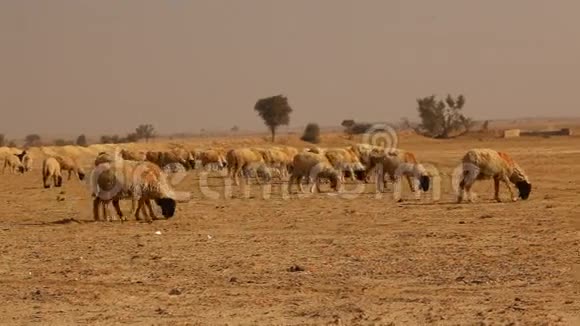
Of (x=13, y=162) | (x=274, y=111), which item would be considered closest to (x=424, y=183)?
(x=13, y=162)

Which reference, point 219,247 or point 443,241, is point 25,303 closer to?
point 219,247

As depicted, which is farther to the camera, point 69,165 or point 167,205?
point 69,165

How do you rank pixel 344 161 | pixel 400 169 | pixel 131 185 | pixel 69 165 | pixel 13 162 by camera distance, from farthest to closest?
pixel 13 162 < pixel 69 165 < pixel 344 161 < pixel 400 169 < pixel 131 185

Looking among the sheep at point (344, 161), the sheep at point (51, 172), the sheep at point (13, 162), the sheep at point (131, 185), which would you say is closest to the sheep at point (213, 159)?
the sheep at point (51, 172)

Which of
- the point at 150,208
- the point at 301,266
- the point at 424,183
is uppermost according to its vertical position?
the point at 424,183

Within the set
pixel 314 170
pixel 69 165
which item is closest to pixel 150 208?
pixel 314 170

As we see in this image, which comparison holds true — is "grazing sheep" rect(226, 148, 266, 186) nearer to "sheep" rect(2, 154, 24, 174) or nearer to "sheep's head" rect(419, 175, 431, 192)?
"sheep's head" rect(419, 175, 431, 192)

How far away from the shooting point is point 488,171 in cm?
2341

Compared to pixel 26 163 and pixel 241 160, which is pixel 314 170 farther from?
pixel 26 163

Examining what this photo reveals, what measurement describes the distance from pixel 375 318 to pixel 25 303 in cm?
443

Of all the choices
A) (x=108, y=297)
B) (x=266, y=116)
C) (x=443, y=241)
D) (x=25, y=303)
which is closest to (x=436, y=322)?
(x=108, y=297)

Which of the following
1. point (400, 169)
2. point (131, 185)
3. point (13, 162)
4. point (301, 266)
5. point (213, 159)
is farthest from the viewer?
point (13, 162)

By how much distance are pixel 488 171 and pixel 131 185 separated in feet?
33.5

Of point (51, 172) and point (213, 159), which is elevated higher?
point (213, 159)
